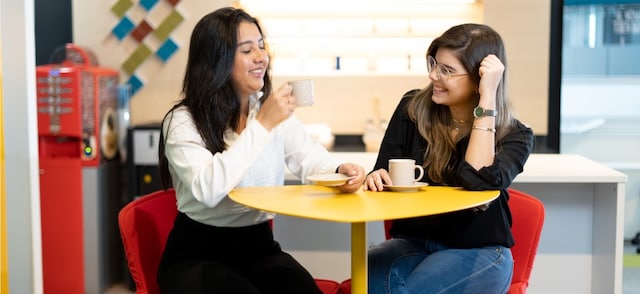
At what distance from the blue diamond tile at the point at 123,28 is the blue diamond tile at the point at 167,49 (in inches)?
8.3

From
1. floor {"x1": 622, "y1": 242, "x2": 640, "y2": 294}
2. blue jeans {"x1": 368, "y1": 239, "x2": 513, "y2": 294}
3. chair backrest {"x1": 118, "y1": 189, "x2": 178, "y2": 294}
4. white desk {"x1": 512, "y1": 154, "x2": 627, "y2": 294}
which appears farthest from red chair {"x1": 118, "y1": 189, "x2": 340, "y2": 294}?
floor {"x1": 622, "y1": 242, "x2": 640, "y2": 294}

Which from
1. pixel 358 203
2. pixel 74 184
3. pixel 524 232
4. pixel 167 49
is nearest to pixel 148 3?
pixel 167 49

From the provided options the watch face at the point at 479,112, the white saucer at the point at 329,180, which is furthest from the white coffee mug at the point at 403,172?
the watch face at the point at 479,112

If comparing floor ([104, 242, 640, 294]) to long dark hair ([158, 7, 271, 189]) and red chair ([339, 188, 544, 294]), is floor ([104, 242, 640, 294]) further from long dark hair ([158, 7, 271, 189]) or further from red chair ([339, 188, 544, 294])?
long dark hair ([158, 7, 271, 189])

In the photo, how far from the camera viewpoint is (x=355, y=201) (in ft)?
6.79

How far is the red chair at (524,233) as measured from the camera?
2.61m

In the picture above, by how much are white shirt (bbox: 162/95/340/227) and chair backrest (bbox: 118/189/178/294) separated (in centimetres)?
14

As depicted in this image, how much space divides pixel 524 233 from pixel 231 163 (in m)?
1.01

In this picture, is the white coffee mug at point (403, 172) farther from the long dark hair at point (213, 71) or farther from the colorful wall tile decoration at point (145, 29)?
the colorful wall tile decoration at point (145, 29)

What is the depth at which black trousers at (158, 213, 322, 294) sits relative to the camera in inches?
90.1

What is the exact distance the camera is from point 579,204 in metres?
3.27

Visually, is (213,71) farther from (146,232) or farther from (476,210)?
(476,210)

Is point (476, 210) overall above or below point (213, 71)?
below

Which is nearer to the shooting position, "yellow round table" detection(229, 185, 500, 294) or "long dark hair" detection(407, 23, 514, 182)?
"yellow round table" detection(229, 185, 500, 294)
